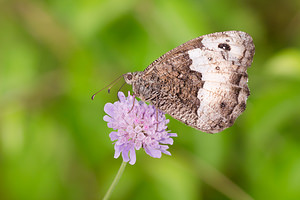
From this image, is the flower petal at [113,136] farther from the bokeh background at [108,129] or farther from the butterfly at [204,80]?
the bokeh background at [108,129]

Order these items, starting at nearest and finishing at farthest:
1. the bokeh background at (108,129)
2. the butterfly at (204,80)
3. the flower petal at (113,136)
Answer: the flower petal at (113,136), the butterfly at (204,80), the bokeh background at (108,129)

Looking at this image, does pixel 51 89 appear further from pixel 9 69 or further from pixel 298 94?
pixel 298 94

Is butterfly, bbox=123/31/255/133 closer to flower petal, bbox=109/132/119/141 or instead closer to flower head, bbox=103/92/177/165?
flower head, bbox=103/92/177/165

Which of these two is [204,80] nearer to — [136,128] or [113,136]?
[136,128]

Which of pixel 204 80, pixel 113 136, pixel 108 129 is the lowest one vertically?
pixel 113 136

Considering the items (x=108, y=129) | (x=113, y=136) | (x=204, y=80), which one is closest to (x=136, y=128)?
(x=113, y=136)

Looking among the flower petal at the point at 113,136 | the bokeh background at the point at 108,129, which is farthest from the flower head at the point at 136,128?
the bokeh background at the point at 108,129
